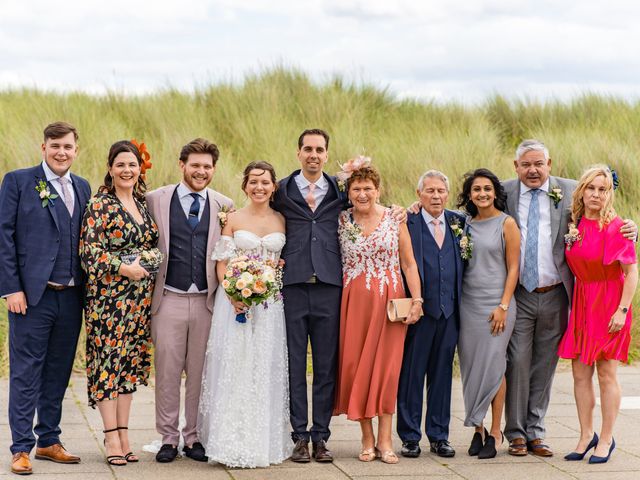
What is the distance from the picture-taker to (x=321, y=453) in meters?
7.03

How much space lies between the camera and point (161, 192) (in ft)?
23.1

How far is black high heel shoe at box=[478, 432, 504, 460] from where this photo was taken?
720 cm

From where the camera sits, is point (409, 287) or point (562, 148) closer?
point (409, 287)

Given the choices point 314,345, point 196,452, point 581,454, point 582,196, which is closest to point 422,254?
point 314,345

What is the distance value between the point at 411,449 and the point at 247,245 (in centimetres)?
187

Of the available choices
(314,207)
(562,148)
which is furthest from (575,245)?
(562,148)

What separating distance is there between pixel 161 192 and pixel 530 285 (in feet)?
8.83

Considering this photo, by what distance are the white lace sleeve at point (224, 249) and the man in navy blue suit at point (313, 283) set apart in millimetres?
371

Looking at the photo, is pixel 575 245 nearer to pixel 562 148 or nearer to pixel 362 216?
pixel 362 216

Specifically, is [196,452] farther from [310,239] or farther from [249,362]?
[310,239]

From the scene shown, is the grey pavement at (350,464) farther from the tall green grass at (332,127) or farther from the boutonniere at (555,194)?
the tall green grass at (332,127)

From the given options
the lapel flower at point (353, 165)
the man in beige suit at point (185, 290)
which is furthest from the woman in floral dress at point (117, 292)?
the lapel flower at point (353, 165)

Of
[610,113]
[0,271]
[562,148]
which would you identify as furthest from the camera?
[610,113]

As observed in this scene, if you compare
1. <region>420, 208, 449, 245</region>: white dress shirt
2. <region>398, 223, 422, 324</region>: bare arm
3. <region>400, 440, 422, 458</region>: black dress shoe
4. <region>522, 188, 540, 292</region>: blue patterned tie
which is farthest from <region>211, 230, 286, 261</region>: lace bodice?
<region>522, 188, 540, 292</region>: blue patterned tie
